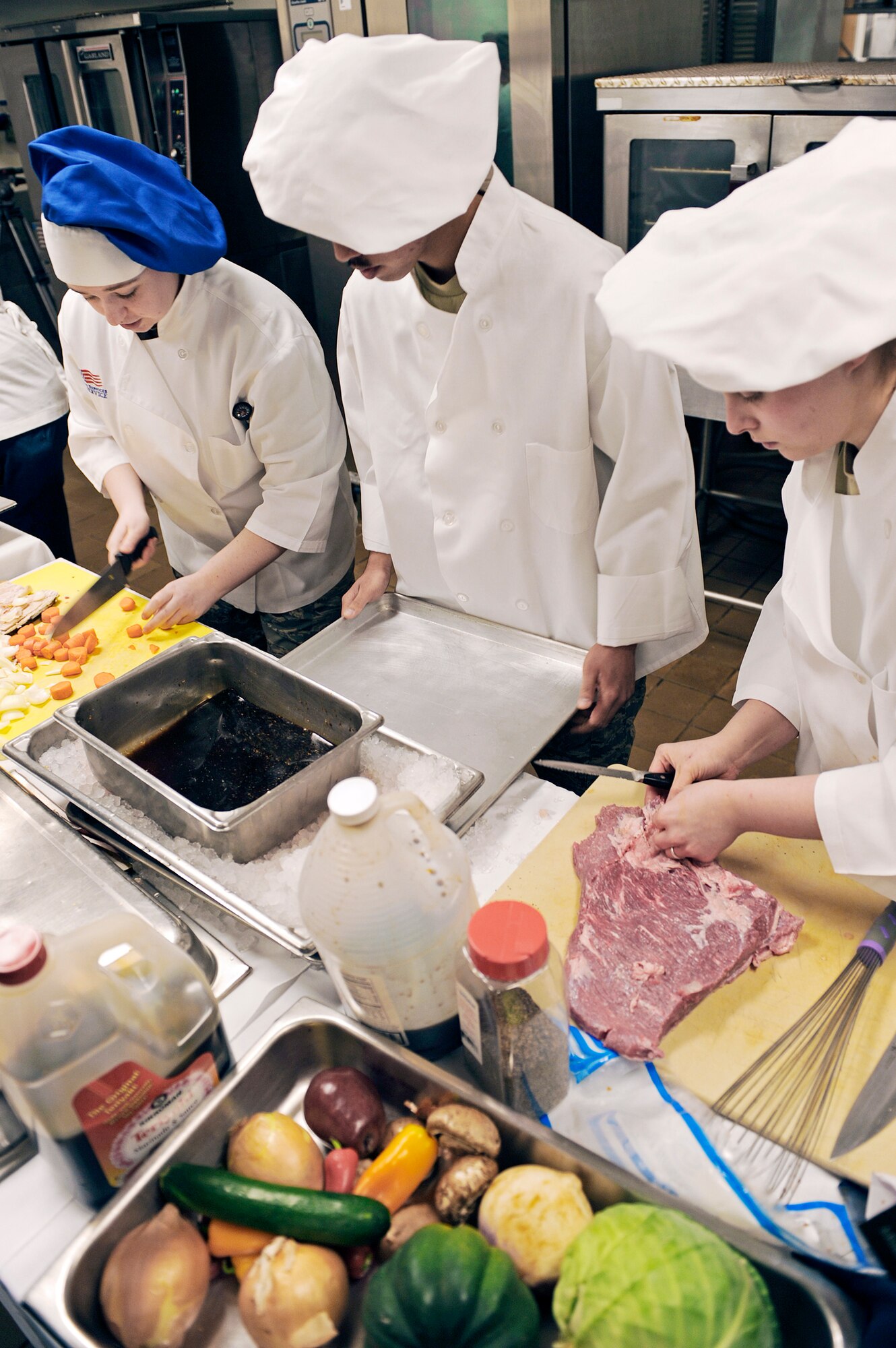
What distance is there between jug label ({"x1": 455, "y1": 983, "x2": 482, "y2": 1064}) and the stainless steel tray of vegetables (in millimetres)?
35

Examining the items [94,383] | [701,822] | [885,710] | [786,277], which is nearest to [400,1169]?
[701,822]

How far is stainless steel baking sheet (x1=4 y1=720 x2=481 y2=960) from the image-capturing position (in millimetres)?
1055

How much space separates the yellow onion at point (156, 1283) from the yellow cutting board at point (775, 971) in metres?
0.48

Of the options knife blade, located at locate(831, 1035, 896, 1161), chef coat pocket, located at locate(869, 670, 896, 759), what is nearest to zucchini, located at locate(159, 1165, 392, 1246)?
knife blade, located at locate(831, 1035, 896, 1161)

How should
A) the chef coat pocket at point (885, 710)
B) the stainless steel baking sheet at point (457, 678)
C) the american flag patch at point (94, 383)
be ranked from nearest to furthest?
the chef coat pocket at point (885, 710)
the stainless steel baking sheet at point (457, 678)
the american flag patch at point (94, 383)

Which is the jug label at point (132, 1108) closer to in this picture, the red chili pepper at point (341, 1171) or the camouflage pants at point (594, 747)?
the red chili pepper at point (341, 1171)

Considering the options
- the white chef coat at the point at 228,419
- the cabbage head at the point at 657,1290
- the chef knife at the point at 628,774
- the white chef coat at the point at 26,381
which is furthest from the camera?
the white chef coat at the point at 26,381

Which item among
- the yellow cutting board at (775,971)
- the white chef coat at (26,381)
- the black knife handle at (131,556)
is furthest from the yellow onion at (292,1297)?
the white chef coat at (26,381)

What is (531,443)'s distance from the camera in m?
1.57

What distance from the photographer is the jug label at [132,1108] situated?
762 mm

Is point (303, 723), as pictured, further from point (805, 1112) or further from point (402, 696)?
point (805, 1112)

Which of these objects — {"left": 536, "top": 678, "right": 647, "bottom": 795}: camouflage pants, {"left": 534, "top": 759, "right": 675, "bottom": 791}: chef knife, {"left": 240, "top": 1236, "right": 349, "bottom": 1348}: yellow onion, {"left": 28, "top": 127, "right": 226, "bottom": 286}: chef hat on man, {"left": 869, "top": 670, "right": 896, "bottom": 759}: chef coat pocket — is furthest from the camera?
{"left": 536, "top": 678, "right": 647, "bottom": 795}: camouflage pants

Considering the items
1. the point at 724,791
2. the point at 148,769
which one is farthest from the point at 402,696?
the point at 724,791

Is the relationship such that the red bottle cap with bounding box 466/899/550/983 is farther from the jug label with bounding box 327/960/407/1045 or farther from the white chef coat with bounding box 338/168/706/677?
the white chef coat with bounding box 338/168/706/677
